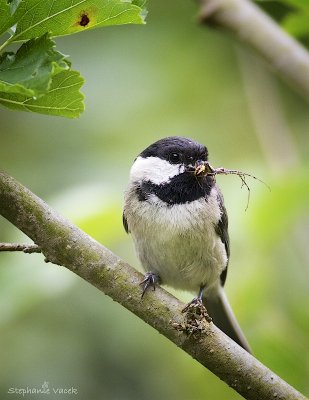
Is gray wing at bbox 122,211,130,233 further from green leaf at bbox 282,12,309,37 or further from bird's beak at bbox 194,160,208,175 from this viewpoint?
green leaf at bbox 282,12,309,37

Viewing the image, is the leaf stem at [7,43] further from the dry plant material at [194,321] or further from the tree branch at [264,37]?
the tree branch at [264,37]

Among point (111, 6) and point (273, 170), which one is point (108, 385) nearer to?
point (273, 170)

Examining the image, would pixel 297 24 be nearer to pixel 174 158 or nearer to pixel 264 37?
pixel 264 37

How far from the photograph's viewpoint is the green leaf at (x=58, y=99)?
1.45 m

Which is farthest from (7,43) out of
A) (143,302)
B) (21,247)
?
(143,302)

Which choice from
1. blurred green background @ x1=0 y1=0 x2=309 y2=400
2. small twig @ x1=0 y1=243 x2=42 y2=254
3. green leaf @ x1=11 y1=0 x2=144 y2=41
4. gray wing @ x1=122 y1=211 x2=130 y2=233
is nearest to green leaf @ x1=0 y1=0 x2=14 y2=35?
green leaf @ x1=11 y1=0 x2=144 y2=41

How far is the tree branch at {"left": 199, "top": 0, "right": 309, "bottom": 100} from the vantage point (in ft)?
8.45

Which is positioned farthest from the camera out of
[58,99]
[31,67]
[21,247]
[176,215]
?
[176,215]

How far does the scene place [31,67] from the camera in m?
1.37

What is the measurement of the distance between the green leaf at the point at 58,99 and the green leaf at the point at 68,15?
0.11m

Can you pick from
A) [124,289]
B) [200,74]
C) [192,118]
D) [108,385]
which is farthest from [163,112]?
[124,289]

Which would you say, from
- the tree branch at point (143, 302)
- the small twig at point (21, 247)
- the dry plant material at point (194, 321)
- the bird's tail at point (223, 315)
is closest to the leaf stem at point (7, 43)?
the tree branch at point (143, 302)

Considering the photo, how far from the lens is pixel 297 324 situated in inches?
97.7

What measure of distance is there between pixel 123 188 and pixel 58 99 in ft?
6.14
